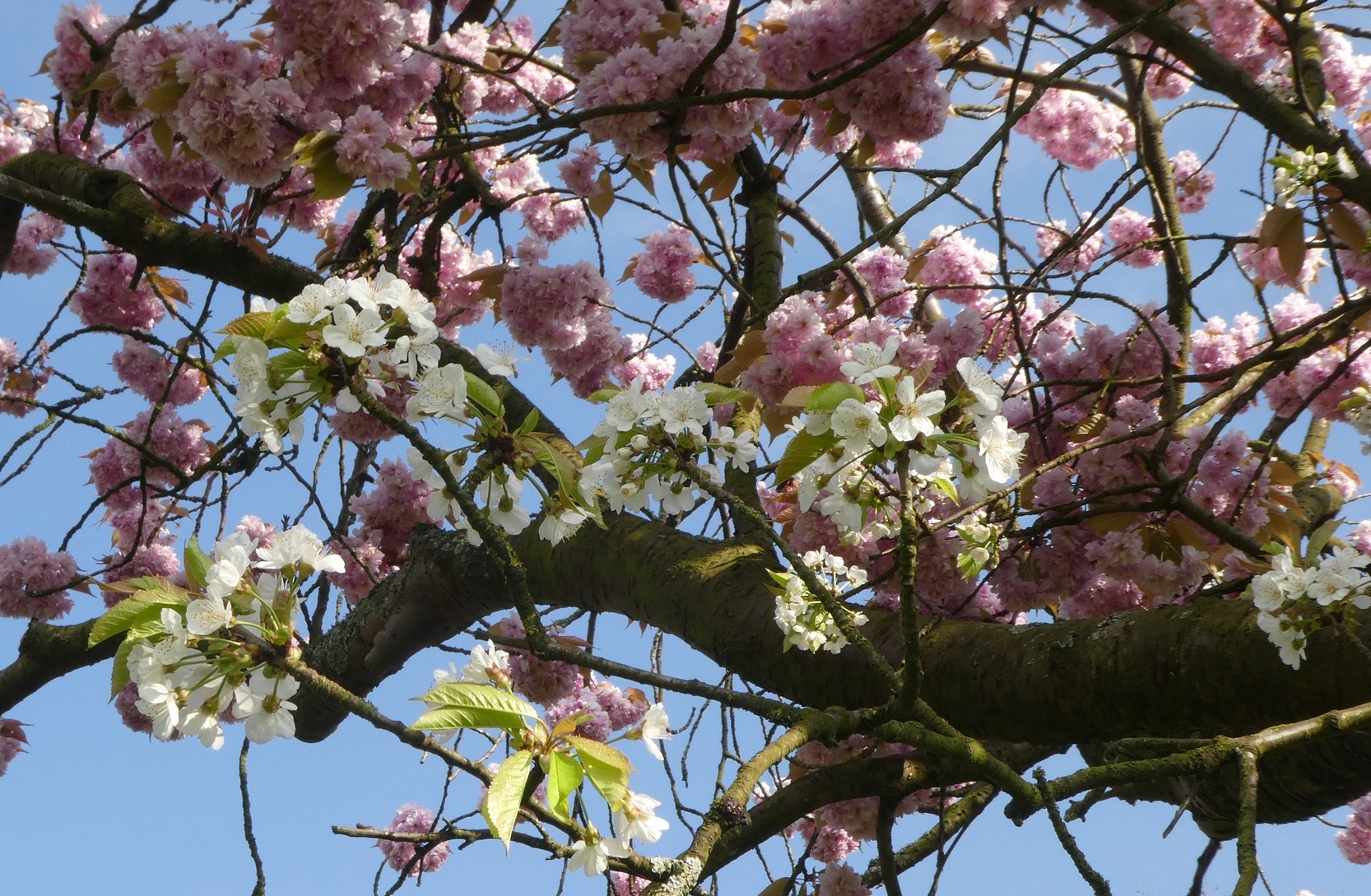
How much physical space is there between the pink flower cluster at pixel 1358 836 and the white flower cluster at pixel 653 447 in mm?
5125

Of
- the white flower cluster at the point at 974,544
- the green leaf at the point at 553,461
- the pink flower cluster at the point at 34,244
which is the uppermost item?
the pink flower cluster at the point at 34,244

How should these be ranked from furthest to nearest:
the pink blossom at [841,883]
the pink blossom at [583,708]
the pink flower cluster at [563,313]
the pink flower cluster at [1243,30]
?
the pink blossom at [583,708] < the pink flower cluster at [1243,30] < the pink flower cluster at [563,313] < the pink blossom at [841,883]

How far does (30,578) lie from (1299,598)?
3996 mm

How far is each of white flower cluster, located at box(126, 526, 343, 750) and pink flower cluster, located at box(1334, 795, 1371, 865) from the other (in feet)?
18.0

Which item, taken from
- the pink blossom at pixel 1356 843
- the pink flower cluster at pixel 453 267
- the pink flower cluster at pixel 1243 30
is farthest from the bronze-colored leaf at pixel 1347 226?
the pink blossom at pixel 1356 843

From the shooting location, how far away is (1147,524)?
2004 millimetres

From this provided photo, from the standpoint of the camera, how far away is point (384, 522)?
3.10 meters

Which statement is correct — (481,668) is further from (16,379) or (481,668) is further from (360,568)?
(16,379)

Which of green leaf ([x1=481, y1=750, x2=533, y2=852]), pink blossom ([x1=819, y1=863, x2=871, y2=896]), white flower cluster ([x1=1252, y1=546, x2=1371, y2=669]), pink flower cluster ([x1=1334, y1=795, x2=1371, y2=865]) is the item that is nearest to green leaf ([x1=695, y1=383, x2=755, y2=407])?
green leaf ([x1=481, y1=750, x2=533, y2=852])

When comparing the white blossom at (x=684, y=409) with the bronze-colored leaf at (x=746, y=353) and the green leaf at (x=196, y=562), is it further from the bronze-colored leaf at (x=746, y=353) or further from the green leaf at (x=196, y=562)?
the bronze-colored leaf at (x=746, y=353)

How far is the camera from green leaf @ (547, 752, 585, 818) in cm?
86

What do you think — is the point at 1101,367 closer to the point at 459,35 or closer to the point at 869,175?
the point at 869,175

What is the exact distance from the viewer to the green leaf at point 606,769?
2.87ft

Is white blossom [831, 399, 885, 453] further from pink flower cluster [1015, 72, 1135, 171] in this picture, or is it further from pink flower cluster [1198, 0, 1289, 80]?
pink flower cluster [1015, 72, 1135, 171]
